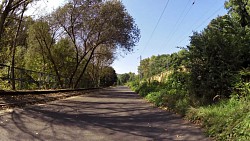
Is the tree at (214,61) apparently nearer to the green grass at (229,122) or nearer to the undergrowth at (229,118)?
the undergrowth at (229,118)

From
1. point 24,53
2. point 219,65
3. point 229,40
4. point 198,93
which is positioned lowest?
point 198,93

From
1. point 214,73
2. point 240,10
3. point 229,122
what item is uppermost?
point 240,10

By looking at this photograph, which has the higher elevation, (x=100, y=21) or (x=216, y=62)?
(x=100, y=21)

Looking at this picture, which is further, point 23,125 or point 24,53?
point 24,53

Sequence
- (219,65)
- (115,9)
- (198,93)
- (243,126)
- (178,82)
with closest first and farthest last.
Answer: (243,126)
(219,65)
(198,93)
(178,82)
(115,9)

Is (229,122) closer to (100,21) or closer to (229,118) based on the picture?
(229,118)

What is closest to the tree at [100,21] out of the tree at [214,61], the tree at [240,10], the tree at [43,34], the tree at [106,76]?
the tree at [43,34]

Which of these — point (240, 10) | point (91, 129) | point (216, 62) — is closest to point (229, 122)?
point (91, 129)

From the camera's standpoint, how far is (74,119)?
8945 mm

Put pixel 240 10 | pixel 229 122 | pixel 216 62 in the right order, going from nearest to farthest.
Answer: pixel 229 122, pixel 216 62, pixel 240 10

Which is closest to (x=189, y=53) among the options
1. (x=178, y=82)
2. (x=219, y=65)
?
(x=219, y=65)

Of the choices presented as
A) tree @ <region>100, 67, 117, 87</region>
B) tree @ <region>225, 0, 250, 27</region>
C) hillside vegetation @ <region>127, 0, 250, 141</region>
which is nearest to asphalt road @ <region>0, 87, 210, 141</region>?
hillside vegetation @ <region>127, 0, 250, 141</region>

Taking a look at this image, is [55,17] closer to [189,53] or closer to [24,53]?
[24,53]

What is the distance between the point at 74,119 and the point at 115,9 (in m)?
25.1
